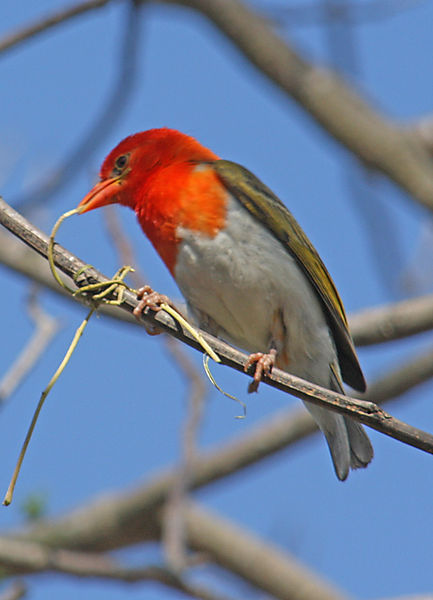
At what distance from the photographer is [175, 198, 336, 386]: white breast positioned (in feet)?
13.8

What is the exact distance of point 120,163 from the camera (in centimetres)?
476

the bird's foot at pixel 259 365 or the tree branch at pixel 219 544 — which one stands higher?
the tree branch at pixel 219 544

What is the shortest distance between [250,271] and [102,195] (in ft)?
3.08

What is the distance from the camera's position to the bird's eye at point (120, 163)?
4727mm

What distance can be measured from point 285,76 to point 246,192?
9.15 ft

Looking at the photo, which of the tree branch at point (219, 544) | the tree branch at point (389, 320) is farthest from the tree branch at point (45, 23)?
the tree branch at point (219, 544)

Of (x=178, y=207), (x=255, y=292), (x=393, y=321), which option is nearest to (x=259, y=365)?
(x=255, y=292)

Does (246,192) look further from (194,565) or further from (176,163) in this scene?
(194,565)

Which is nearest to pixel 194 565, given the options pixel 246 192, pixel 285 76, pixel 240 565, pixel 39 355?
pixel 39 355

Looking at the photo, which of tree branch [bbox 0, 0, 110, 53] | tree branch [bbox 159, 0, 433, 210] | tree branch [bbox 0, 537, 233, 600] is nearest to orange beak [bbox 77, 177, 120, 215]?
tree branch [bbox 0, 0, 110, 53]

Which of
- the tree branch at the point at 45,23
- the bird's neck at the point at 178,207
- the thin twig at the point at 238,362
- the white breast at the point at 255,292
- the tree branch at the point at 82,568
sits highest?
the tree branch at the point at 45,23

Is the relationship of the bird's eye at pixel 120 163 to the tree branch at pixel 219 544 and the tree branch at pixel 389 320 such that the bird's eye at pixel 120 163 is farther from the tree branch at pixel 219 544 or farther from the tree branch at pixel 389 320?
the tree branch at pixel 219 544

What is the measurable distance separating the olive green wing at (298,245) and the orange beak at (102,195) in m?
0.54

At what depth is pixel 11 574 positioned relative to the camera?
6363mm
